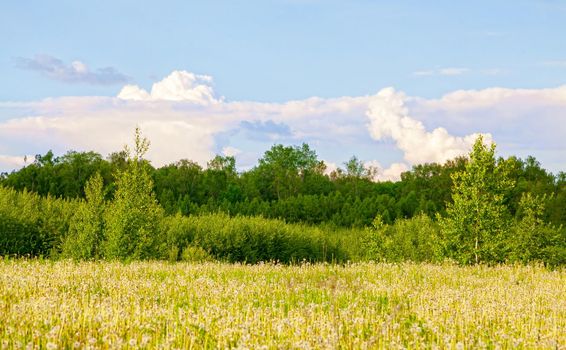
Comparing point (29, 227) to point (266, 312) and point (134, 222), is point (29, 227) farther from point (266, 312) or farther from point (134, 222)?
point (266, 312)

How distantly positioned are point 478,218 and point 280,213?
146ft

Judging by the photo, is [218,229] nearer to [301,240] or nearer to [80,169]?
[301,240]

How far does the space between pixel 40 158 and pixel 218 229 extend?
41.8 meters

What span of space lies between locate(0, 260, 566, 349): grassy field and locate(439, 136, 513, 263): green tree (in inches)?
431

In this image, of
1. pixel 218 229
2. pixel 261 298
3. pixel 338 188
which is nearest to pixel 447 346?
pixel 261 298

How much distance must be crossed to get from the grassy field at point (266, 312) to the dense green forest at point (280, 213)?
1179 cm

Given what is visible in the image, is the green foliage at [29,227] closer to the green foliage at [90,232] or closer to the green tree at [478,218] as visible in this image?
the green foliage at [90,232]

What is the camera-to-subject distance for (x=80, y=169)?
7119 centimetres

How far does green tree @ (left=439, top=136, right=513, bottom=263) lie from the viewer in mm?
27906

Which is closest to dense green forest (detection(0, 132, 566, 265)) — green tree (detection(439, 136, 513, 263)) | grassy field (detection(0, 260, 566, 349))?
green tree (detection(439, 136, 513, 263))

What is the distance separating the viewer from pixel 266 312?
976 cm

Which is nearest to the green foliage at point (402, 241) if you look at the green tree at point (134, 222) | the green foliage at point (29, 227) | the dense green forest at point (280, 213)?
the dense green forest at point (280, 213)

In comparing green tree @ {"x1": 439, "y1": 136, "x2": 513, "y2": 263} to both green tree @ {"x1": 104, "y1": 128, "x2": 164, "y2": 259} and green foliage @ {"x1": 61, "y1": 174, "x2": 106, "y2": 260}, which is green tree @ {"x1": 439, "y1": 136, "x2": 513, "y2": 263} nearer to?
green tree @ {"x1": 104, "y1": 128, "x2": 164, "y2": 259}

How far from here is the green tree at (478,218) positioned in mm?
27906
